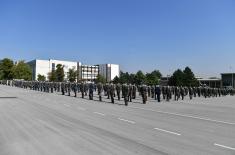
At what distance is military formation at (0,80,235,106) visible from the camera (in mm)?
29556

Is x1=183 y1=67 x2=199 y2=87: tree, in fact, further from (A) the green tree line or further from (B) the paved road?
(B) the paved road

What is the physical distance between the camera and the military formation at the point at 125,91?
29.6m

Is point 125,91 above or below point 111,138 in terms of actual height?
above

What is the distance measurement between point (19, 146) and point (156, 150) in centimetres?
372

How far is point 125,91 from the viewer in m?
28.2

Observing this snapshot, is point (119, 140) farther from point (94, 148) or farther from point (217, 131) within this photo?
point (217, 131)

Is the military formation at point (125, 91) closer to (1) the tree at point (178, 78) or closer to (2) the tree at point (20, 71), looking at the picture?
(1) the tree at point (178, 78)

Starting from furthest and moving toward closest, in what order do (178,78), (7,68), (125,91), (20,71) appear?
(7,68) < (20,71) < (178,78) < (125,91)

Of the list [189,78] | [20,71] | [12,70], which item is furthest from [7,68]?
[189,78]

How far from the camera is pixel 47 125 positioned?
1349 centimetres

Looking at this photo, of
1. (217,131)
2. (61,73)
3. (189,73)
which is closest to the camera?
(217,131)

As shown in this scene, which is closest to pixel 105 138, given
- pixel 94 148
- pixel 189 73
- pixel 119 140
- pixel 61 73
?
pixel 119 140

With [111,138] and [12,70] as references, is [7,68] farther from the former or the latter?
[111,138]

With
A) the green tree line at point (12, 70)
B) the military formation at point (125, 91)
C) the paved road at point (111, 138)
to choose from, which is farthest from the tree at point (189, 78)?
the paved road at point (111, 138)
